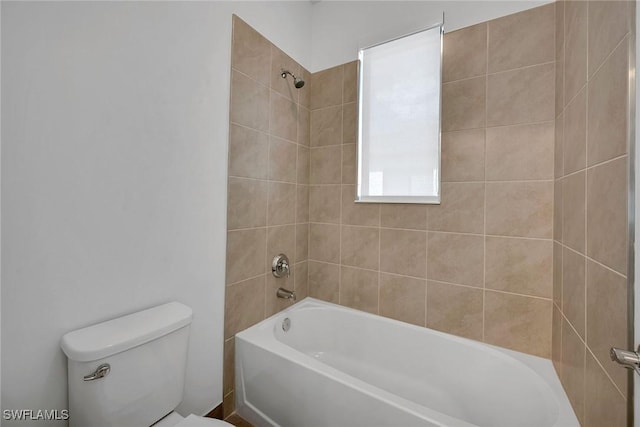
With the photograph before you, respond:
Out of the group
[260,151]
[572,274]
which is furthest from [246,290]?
[572,274]

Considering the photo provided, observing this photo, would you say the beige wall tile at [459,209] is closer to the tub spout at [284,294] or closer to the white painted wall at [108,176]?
the tub spout at [284,294]

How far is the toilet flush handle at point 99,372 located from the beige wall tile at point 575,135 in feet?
5.81

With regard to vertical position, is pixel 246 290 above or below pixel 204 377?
above

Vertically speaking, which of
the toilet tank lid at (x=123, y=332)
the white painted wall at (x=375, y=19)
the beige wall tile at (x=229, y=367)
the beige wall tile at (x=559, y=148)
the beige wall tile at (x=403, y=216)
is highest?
the white painted wall at (x=375, y=19)

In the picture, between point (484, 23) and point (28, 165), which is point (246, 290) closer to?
point (28, 165)

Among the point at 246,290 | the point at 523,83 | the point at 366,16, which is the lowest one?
the point at 246,290

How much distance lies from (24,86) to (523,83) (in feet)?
6.66

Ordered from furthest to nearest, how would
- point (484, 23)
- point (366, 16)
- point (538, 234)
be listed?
point (366, 16), point (484, 23), point (538, 234)

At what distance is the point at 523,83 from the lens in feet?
4.43

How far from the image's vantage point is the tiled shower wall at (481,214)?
1329 millimetres

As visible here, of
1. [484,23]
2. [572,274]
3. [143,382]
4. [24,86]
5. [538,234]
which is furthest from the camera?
[484,23]

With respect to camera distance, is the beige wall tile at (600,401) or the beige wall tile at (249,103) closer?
the beige wall tile at (600,401)

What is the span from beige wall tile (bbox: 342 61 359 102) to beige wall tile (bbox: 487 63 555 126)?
815mm

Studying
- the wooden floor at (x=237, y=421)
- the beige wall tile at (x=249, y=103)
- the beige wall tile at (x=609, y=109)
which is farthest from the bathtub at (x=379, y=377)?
the beige wall tile at (x=249, y=103)
